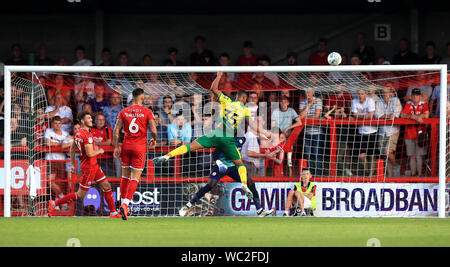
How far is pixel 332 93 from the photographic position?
42.7 feet

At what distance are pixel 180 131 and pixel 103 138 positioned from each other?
133cm

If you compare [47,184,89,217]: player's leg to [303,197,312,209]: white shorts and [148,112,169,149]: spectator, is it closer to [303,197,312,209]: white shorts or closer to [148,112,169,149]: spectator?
[148,112,169,149]: spectator

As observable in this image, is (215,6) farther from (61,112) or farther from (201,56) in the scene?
(61,112)

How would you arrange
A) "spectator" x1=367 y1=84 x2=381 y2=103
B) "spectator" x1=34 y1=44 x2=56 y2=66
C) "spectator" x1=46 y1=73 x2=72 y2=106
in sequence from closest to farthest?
"spectator" x1=367 y1=84 x2=381 y2=103, "spectator" x1=46 y1=73 x2=72 y2=106, "spectator" x1=34 y1=44 x2=56 y2=66

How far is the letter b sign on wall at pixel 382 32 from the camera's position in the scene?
16.7 m

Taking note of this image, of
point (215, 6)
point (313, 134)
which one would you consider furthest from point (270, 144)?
point (215, 6)

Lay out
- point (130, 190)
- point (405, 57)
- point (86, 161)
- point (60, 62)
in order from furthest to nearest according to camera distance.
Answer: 1. point (60, 62)
2. point (405, 57)
3. point (86, 161)
4. point (130, 190)

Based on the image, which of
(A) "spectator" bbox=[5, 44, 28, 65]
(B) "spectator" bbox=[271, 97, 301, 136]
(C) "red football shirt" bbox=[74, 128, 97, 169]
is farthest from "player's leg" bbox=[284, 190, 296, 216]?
(A) "spectator" bbox=[5, 44, 28, 65]

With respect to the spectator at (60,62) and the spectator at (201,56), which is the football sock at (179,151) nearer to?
the spectator at (201,56)

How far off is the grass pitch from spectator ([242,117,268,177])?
6.65 feet

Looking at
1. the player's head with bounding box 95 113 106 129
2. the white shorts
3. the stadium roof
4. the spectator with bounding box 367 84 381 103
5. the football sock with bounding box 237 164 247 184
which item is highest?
the stadium roof

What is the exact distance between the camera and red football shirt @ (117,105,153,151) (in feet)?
34.1

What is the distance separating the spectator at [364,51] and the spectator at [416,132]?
219 cm

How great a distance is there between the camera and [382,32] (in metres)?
16.7
